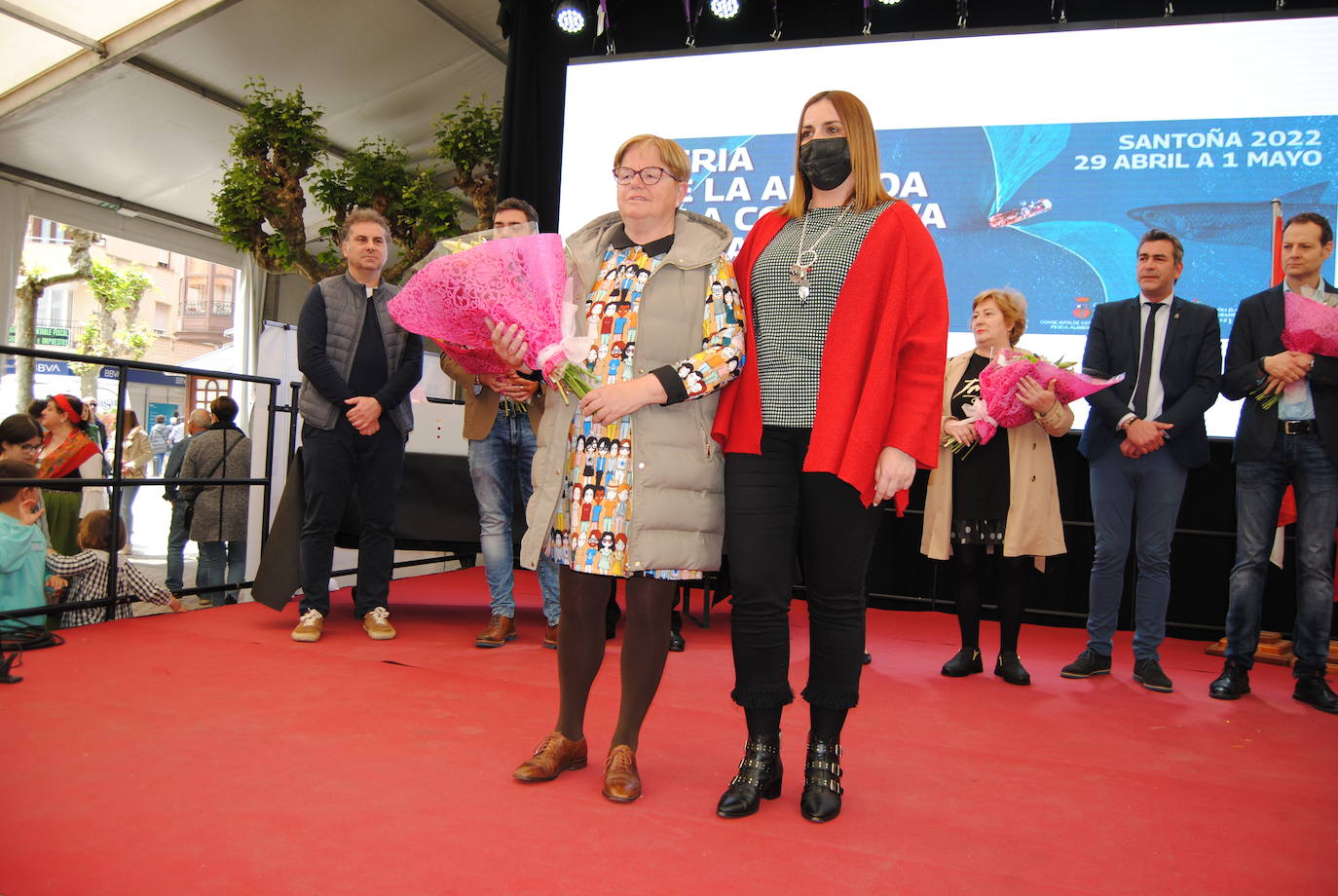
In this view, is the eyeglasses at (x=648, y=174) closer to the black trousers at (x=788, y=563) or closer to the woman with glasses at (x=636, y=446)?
the woman with glasses at (x=636, y=446)

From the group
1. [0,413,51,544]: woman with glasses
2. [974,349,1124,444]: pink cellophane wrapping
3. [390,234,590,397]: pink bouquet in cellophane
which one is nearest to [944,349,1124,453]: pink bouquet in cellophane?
[974,349,1124,444]: pink cellophane wrapping

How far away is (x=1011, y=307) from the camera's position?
3484mm

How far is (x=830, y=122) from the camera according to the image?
1.91 meters

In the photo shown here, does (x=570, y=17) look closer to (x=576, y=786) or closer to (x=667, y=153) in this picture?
(x=667, y=153)

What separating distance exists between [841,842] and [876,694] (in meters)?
1.42

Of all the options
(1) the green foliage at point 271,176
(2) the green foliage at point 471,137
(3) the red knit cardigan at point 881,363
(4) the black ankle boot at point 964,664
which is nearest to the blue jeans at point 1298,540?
(4) the black ankle boot at point 964,664

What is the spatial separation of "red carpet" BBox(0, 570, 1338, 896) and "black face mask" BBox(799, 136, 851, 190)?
4.42 ft

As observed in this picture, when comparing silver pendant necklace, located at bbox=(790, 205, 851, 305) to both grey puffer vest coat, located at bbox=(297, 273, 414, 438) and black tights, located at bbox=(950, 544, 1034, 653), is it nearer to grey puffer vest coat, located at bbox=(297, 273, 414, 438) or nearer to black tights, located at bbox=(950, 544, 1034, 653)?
black tights, located at bbox=(950, 544, 1034, 653)

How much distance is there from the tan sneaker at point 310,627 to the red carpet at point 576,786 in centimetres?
9

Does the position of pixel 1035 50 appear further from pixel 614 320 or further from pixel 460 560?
pixel 460 560

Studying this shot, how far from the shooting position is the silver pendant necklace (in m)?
1.90

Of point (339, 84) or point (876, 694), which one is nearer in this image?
point (876, 694)

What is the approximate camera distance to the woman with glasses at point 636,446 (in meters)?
1.87

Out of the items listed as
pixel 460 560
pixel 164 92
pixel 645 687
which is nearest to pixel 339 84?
pixel 164 92
